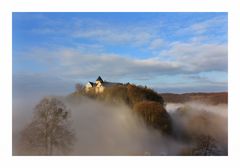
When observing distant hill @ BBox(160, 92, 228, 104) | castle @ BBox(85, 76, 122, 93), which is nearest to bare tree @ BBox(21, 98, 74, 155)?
castle @ BBox(85, 76, 122, 93)

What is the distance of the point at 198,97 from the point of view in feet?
15.2

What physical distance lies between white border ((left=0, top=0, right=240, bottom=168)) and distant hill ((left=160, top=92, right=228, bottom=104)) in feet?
0.23

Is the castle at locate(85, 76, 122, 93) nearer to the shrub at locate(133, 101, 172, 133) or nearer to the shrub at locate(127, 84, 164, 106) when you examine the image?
the shrub at locate(127, 84, 164, 106)

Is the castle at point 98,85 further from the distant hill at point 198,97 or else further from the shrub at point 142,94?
the distant hill at point 198,97

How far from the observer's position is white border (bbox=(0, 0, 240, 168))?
15.0 feet

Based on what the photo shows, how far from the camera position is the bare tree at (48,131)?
461cm
